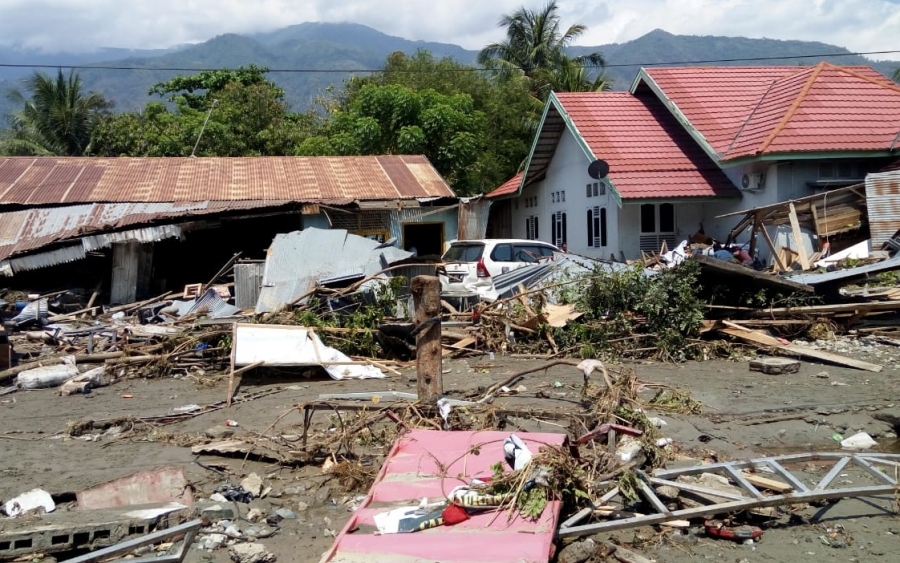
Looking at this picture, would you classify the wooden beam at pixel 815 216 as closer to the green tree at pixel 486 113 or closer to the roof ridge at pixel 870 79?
the roof ridge at pixel 870 79

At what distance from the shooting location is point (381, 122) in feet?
84.3

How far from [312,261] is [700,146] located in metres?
10.0

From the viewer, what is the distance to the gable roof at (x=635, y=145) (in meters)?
17.6

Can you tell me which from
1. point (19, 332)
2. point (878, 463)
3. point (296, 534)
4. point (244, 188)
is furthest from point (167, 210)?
point (878, 463)

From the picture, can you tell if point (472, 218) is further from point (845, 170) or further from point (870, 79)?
point (870, 79)

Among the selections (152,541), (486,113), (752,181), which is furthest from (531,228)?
(152,541)

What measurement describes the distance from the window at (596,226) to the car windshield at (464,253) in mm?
5095

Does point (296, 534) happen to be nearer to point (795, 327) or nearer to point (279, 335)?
point (279, 335)

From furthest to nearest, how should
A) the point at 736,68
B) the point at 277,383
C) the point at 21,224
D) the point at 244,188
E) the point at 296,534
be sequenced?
the point at 736,68 < the point at 244,188 < the point at 21,224 < the point at 277,383 < the point at 296,534

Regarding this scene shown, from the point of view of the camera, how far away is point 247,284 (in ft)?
46.7

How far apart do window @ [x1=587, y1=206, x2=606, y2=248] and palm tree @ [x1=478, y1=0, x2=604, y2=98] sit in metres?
16.8

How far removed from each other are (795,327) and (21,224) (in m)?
15.3

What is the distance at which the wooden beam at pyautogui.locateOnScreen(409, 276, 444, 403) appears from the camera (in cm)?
668

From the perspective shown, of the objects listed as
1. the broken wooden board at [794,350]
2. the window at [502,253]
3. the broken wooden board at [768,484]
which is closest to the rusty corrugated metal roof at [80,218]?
the window at [502,253]
